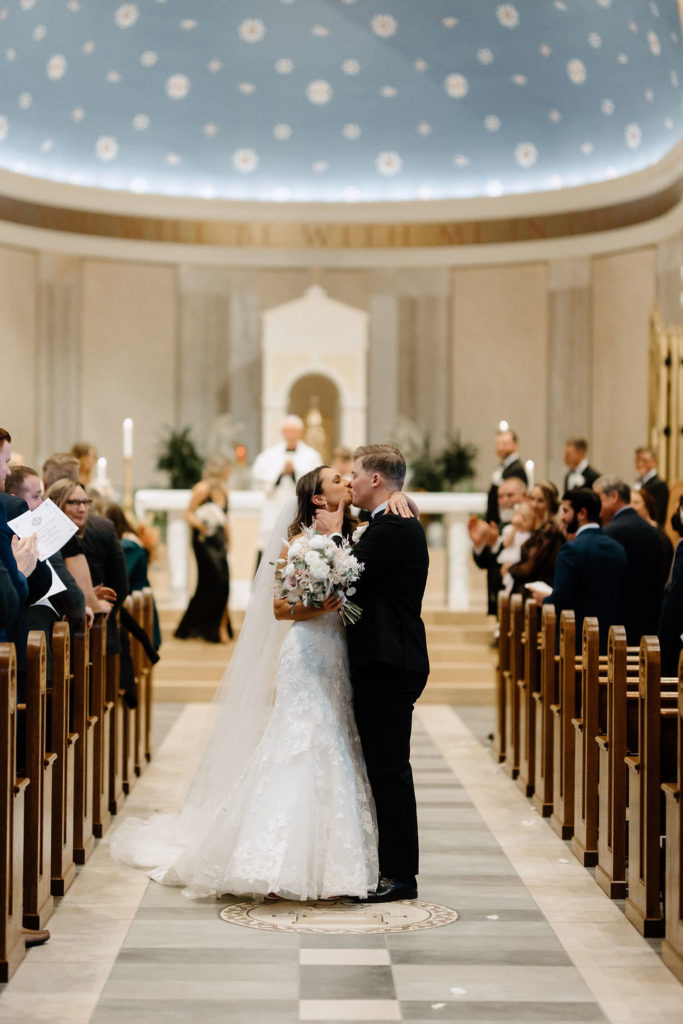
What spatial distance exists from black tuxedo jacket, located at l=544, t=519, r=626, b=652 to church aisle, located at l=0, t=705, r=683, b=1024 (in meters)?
1.22

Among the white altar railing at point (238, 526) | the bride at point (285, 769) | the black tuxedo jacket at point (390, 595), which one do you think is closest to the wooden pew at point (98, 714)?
the bride at point (285, 769)

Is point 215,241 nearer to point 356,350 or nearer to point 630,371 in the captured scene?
Answer: point 356,350

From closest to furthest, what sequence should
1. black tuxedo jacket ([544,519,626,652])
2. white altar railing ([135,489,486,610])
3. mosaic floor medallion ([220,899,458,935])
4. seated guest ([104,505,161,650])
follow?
mosaic floor medallion ([220,899,458,935]) → black tuxedo jacket ([544,519,626,652]) → seated guest ([104,505,161,650]) → white altar railing ([135,489,486,610])

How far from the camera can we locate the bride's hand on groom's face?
5312mm

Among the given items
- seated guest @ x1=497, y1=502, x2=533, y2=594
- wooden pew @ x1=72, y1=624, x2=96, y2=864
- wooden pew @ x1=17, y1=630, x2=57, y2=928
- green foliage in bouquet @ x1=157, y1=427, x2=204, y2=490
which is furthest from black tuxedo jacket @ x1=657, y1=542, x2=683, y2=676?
green foliage in bouquet @ x1=157, y1=427, x2=204, y2=490

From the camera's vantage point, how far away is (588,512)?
6750mm

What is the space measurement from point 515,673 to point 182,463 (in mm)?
9073

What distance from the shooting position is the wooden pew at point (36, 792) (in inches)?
181

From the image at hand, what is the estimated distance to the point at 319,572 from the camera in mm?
4984

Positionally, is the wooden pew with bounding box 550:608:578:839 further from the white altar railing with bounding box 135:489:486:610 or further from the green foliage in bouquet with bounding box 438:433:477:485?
the green foliage in bouquet with bounding box 438:433:477:485

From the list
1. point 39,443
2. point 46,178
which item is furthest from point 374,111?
point 39,443

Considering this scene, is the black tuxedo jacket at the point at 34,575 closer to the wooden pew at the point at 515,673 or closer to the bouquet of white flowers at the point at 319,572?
the bouquet of white flowers at the point at 319,572

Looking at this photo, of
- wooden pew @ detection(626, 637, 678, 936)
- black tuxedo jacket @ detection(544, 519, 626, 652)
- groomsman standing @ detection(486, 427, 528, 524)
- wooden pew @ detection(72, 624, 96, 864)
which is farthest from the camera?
groomsman standing @ detection(486, 427, 528, 524)

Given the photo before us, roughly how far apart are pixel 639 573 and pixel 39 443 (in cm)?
1060
